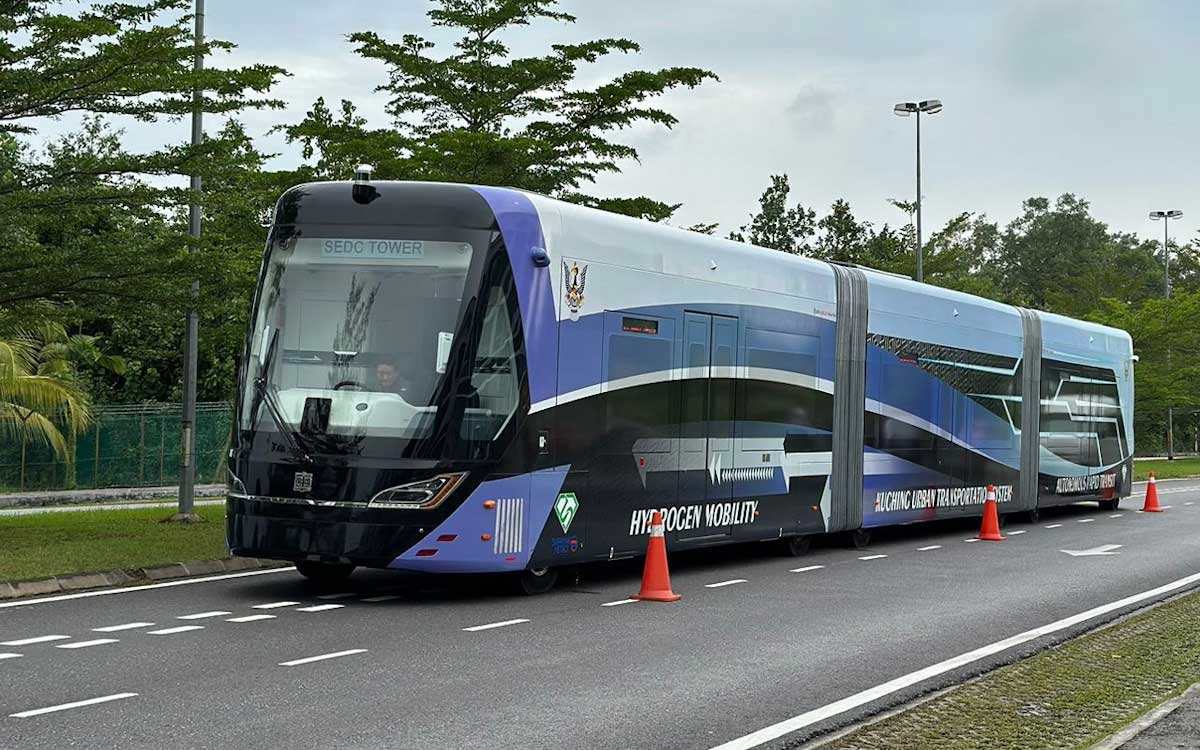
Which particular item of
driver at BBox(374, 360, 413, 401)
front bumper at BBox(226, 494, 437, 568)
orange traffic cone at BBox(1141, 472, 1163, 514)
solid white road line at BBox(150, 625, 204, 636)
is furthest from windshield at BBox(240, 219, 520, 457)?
orange traffic cone at BBox(1141, 472, 1163, 514)

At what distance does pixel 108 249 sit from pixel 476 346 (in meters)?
6.33

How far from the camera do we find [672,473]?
15289 millimetres

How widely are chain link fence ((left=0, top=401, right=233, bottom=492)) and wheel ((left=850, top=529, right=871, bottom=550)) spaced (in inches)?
625

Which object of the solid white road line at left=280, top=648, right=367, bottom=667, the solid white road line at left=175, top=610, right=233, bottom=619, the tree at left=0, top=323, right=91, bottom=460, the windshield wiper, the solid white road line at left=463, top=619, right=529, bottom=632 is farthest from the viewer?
the tree at left=0, top=323, right=91, bottom=460

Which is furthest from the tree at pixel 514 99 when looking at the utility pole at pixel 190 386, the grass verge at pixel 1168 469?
the grass verge at pixel 1168 469

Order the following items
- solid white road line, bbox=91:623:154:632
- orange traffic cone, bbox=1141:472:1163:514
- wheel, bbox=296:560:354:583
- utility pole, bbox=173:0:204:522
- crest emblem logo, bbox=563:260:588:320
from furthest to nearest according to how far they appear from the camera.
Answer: orange traffic cone, bbox=1141:472:1163:514
utility pole, bbox=173:0:204:522
wheel, bbox=296:560:354:583
crest emblem logo, bbox=563:260:588:320
solid white road line, bbox=91:623:154:632

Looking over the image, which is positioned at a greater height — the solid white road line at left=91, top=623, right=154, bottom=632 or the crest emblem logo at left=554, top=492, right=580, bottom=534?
the crest emblem logo at left=554, top=492, right=580, bottom=534

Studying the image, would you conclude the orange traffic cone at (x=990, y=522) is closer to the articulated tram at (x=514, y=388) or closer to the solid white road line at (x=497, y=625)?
the articulated tram at (x=514, y=388)

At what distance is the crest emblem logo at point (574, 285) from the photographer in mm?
13680

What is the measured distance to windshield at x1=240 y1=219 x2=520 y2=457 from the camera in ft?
41.3

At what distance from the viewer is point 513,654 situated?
10.4m

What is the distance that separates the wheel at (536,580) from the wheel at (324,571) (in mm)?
1615

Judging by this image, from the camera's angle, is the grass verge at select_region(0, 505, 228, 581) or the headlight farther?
the grass verge at select_region(0, 505, 228, 581)

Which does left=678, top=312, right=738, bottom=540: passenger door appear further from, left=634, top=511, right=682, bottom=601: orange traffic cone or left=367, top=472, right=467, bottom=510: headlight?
left=367, top=472, right=467, bottom=510: headlight
